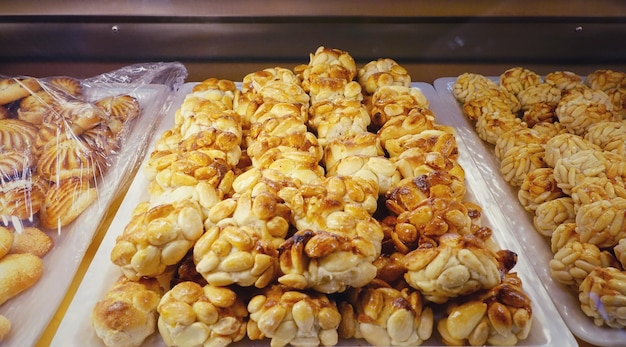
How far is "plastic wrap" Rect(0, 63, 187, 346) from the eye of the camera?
191 centimetres

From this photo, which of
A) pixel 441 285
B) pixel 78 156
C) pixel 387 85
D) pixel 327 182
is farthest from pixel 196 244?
pixel 387 85

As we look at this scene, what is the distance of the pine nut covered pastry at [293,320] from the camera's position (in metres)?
1.54

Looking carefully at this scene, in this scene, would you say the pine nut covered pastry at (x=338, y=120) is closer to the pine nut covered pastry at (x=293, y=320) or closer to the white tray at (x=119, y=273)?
the white tray at (x=119, y=273)

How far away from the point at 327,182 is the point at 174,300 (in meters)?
0.66

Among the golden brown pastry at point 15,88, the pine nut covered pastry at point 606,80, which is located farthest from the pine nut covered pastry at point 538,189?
the golden brown pastry at point 15,88

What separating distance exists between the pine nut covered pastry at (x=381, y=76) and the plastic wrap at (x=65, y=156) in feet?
3.69

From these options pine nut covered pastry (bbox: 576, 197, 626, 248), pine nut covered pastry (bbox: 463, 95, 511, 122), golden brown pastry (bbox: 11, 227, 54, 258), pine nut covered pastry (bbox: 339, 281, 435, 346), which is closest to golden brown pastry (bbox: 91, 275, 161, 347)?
golden brown pastry (bbox: 11, 227, 54, 258)

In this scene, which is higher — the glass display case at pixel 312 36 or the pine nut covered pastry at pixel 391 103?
the glass display case at pixel 312 36

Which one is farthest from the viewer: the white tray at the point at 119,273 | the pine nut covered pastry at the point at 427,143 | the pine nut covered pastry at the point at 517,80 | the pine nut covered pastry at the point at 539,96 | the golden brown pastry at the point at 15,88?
the pine nut covered pastry at the point at 517,80

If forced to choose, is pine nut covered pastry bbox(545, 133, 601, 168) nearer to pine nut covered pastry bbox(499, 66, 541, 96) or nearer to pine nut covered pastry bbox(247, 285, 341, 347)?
pine nut covered pastry bbox(499, 66, 541, 96)

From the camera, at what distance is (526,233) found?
2.14 metres

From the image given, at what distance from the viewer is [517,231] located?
2152 millimetres

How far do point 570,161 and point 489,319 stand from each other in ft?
3.06

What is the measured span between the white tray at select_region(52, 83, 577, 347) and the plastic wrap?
100mm
